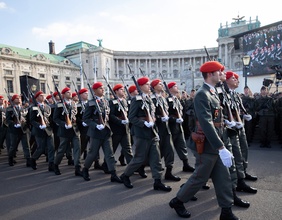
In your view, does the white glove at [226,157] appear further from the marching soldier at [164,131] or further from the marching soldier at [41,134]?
the marching soldier at [41,134]

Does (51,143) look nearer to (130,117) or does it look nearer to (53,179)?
(53,179)

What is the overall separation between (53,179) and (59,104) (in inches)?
76.5

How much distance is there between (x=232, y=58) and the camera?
65.4 m

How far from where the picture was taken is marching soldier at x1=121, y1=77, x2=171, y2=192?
180 inches

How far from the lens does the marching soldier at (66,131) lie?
5969mm

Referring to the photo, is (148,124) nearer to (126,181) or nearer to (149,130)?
(149,130)

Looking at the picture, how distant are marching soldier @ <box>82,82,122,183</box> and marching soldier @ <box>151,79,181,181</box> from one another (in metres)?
1.14

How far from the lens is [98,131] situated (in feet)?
17.5

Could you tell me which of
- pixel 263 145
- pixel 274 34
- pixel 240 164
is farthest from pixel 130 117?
pixel 274 34

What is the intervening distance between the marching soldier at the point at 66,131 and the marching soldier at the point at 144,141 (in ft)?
5.74

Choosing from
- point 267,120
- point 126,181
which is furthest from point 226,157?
point 267,120

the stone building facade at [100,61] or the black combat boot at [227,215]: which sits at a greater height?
the stone building facade at [100,61]

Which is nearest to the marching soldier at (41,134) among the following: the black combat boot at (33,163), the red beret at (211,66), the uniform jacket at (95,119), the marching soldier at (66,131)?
the black combat boot at (33,163)

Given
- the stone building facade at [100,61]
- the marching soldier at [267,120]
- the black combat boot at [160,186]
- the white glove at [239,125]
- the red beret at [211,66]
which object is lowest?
the black combat boot at [160,186]
